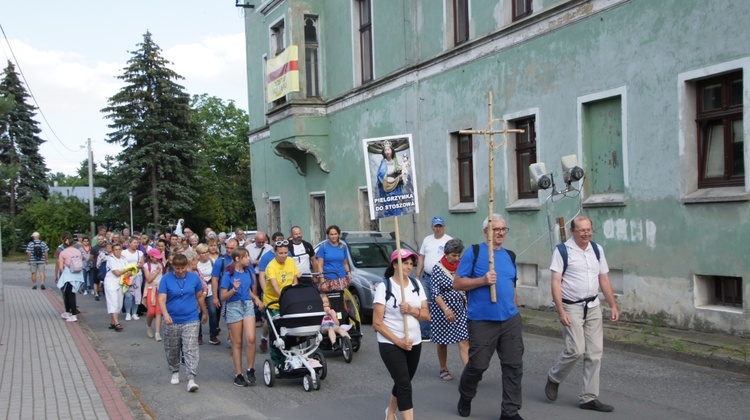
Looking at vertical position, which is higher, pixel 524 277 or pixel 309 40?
pixel 309 40

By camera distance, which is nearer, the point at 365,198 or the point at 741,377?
the point at 741,377

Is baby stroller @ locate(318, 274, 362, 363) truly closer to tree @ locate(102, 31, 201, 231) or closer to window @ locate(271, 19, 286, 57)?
window @ locate(271, 19, 286, 57)

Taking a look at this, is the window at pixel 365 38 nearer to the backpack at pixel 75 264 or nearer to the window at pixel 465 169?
the window at pixel 465 169

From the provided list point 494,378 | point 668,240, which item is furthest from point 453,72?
point 494,378

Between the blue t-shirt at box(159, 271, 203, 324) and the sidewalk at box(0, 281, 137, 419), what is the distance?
1107 mm

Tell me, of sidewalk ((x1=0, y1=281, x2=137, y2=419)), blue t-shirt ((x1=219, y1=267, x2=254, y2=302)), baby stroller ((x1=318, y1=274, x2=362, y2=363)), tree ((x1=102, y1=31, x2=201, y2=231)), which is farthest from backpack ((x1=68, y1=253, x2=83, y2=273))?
tree ((x1=102, y1=31, x2=201, y2=231))

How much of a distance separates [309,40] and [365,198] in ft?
19.5

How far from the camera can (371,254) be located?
622 inches

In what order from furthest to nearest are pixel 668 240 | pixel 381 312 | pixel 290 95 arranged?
pixel 290 95, pixel 668 240, pixel 381 312

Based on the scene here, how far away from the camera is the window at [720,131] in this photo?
11523mm

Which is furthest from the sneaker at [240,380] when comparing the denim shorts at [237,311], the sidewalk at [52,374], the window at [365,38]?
the window at [365,38]

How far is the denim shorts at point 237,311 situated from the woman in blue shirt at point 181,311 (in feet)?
1.28

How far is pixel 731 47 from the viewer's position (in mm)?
11250

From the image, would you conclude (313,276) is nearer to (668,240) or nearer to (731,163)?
(668,240)
